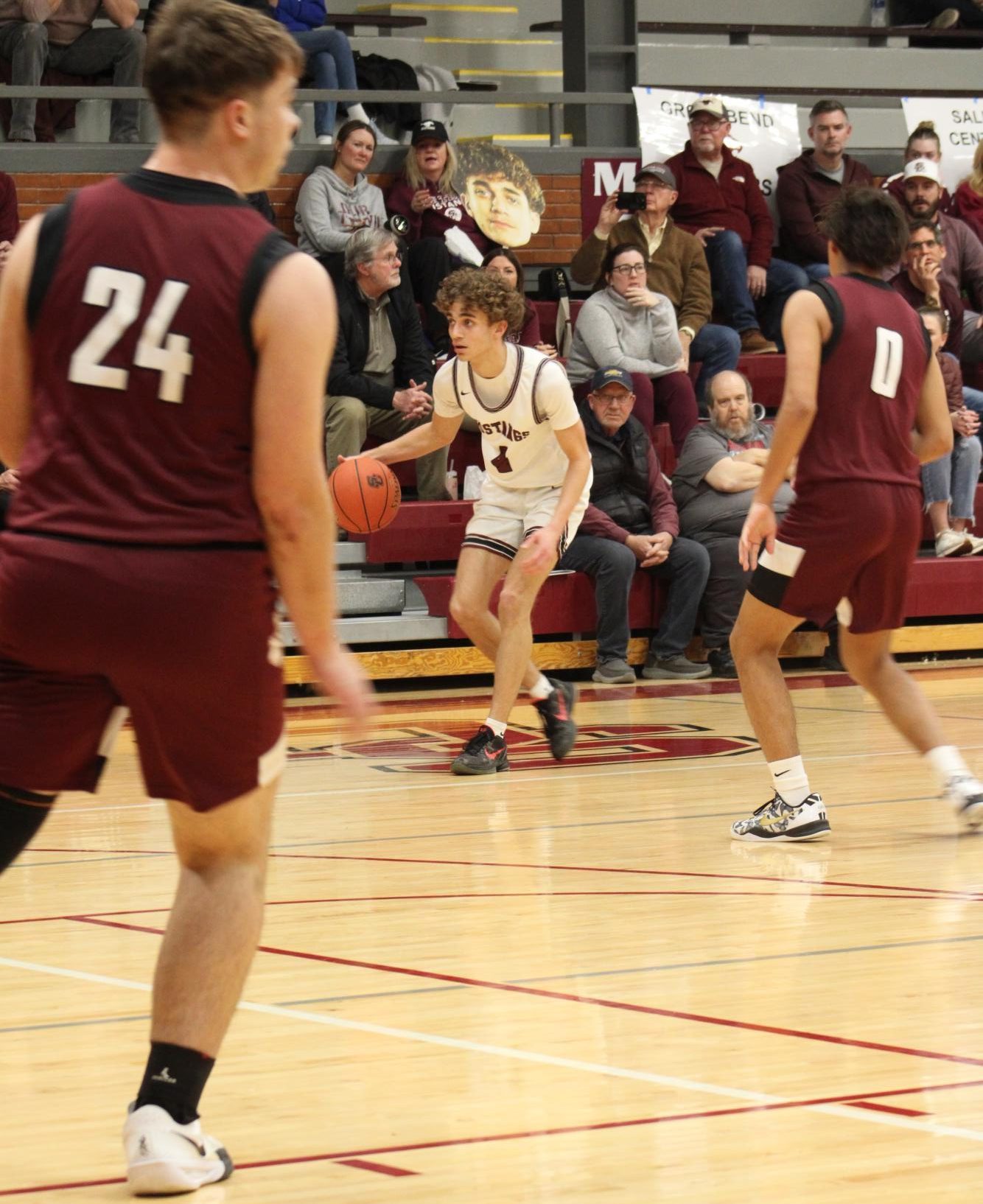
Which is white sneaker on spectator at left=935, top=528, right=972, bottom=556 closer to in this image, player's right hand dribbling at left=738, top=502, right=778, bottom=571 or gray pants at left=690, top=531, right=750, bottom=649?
gray pants at left=690, top=531, right=750, bottom=649

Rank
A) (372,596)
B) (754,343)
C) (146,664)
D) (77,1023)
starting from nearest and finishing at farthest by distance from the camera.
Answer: (146,664), (77,1023), (372,596), (754,343)

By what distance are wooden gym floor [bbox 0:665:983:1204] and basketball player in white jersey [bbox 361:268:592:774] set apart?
1.83ft

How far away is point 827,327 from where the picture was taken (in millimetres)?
5547

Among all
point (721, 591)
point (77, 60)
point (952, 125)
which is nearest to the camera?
point (721, 591)

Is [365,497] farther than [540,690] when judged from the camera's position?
Yes

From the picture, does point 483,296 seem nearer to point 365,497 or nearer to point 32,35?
point 365,497

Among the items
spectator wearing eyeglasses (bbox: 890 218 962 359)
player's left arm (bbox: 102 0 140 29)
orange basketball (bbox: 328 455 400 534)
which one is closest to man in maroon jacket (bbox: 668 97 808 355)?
spectator wearing eyeglasses (bbox: 890 218 962 359)

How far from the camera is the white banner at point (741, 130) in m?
13.6

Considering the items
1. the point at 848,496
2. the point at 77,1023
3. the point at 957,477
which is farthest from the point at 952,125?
the point at 77,1023

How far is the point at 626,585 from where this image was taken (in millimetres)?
10719

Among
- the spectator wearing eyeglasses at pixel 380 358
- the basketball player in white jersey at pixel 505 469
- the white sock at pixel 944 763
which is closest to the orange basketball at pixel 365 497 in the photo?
the basketball player in white jersey at pixel 505 469

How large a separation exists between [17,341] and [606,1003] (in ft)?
6.17

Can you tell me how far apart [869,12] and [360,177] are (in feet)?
24.3

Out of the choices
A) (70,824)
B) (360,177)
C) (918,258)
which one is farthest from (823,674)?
(70,824)
